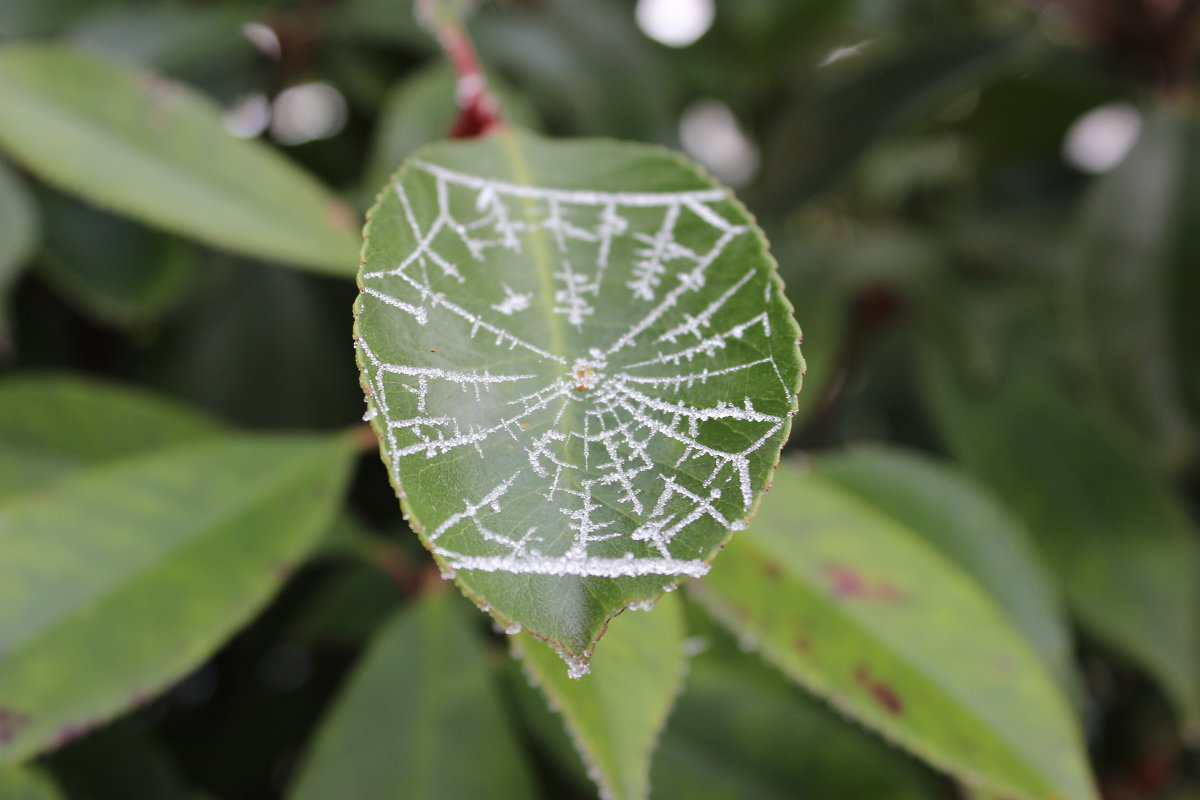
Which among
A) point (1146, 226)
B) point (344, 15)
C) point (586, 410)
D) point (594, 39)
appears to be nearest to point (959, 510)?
point (1146, 226)

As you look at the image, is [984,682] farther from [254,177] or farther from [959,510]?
[254,177]

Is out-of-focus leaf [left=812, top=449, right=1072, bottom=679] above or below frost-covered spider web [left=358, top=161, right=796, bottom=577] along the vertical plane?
below

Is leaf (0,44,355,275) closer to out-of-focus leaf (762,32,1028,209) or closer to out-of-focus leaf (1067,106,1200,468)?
out-of-focus leaf (762,32,1028,209)

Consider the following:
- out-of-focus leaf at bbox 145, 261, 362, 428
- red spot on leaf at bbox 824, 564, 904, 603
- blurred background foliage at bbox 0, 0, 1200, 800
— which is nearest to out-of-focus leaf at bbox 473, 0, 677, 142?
blurred background foliage at bbox 0, 0, 1200, 800

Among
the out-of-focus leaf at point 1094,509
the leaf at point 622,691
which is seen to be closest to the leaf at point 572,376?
the leaf at point 622,691

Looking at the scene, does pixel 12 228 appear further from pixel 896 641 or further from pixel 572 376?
pixel 896 641

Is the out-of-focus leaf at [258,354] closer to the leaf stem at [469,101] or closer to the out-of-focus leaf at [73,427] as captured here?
the out-of-focus leaf at [73,427]
